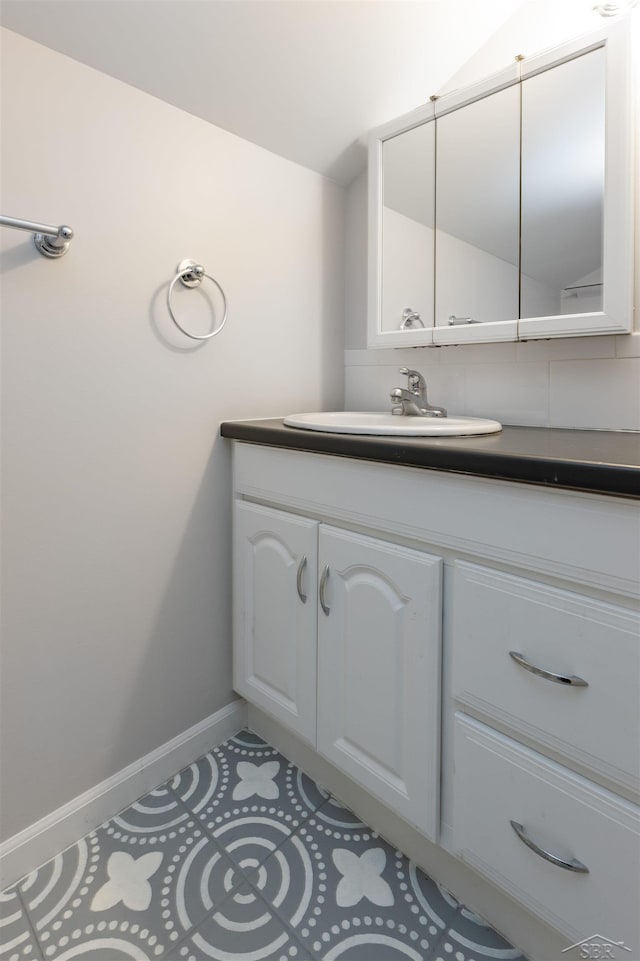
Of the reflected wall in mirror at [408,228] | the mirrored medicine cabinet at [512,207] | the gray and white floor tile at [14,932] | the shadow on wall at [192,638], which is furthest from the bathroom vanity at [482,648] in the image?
the gray and white floor tile at [14,932]

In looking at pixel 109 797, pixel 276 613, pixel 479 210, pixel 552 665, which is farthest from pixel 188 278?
pixel 109 797

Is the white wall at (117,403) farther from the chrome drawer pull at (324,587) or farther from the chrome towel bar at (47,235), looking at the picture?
the chrome drawer pull at (324,587)

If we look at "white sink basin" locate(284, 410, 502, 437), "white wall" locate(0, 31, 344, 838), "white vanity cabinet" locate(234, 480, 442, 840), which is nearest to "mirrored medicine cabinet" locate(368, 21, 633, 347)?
"white sink basin" locate(284, 410, 502, 437)

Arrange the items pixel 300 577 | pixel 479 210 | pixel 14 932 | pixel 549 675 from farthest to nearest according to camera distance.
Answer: pixel 479 210
pixel 300 577
pixel 14 932
pixel 549 675

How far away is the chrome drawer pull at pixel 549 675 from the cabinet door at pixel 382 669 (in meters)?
0.16

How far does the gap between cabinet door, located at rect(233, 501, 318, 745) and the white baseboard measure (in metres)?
0.14

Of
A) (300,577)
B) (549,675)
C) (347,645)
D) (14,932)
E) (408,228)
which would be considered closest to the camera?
(549,675)

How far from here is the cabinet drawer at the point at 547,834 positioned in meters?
0.73

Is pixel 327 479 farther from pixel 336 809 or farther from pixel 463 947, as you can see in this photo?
pixel 463 947

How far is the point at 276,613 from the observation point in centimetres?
131

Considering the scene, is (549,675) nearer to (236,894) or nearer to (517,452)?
(517,452)

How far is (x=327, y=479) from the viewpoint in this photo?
1.13 meters

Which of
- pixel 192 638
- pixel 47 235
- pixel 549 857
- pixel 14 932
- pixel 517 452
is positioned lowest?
pixel 14 932

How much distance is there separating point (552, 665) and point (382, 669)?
1.17 ft
